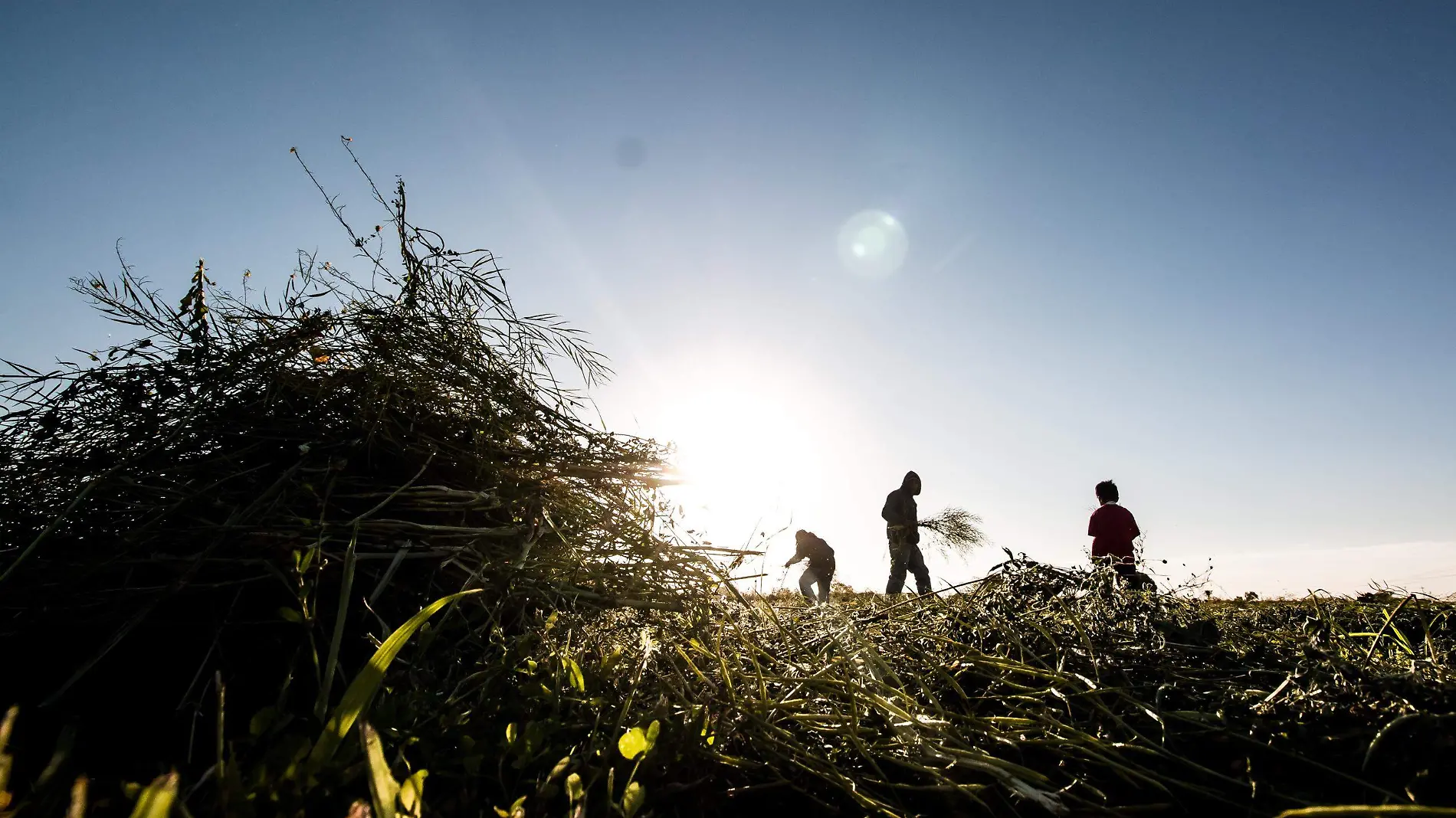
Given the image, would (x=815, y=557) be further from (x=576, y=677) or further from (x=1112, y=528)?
(x=576, y=677)

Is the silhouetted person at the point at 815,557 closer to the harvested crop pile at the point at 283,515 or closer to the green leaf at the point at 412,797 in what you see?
the harvested crop pile at the point at 283,515

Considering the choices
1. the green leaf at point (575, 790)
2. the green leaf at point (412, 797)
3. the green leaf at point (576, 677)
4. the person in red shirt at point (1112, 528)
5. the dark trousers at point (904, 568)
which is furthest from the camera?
the dark trousers at point (904, 568)

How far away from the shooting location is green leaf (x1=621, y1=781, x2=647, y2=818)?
974mm

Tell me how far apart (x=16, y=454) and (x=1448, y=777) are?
3653 millimetres

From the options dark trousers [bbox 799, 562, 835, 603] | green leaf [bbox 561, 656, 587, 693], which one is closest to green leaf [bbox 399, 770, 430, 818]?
green leaf [bbox 561, 656, 587, 693]

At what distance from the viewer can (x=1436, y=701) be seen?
51.3 inches

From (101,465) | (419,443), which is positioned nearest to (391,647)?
(419,443)

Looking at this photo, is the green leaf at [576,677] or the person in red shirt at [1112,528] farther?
the person in red shirt at [1112,528]

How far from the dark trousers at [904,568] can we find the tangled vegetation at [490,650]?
19.2 ft

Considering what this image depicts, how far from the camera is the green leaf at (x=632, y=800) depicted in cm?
97

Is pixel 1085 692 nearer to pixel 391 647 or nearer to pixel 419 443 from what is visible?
pixel 391 647

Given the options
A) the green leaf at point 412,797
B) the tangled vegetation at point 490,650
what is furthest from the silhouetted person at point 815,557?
the green leaf at point 412,797

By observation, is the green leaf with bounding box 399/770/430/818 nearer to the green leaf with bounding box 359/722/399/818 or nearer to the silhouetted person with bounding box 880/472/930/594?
the green leaf with bounding box 359/722/399/818

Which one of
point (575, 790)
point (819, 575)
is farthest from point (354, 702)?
point (819, 575)
